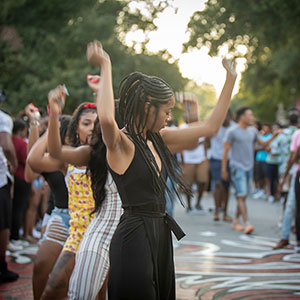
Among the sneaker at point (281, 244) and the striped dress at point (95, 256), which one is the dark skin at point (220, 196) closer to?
the sneaker at point (281, 244)

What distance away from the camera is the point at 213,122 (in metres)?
2.97

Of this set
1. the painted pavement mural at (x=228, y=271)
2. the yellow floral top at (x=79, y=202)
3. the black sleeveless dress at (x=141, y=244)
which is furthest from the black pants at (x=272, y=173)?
the black sleeveless dress at (x=141, y=244)

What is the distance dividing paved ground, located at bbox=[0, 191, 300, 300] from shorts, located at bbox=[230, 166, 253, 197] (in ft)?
2.42

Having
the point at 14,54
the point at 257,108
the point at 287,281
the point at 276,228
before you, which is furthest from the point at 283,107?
the point at 287,281

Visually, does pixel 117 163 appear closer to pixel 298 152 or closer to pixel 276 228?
pixel 298 152

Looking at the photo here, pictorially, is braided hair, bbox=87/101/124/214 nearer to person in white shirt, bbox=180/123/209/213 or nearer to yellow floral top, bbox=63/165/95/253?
yellow floral top, bbox=63/165/95/253

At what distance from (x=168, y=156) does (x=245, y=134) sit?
6682 mm

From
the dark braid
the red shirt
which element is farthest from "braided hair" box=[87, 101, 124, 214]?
the red shirt

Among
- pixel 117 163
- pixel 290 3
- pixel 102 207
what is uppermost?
pixel 290 3

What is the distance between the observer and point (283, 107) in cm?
4969

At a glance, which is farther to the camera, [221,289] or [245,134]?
[245,134]

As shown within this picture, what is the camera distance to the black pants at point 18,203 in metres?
7.90

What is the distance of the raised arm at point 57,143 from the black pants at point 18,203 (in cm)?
467

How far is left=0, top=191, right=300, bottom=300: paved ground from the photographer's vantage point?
17.0 ft
